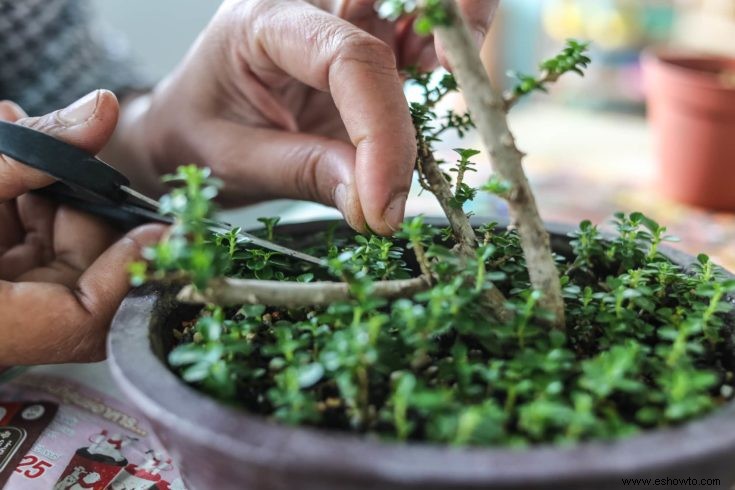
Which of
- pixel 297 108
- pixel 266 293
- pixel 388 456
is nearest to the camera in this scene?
pixel 388 456

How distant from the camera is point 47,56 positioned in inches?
46.8

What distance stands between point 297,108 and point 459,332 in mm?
599

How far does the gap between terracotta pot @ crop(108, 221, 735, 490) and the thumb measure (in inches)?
11.1

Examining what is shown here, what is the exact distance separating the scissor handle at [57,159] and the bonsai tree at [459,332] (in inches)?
4.6

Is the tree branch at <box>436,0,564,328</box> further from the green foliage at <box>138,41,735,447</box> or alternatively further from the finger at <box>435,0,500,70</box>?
the finger at <box>435,0,500,70</box>

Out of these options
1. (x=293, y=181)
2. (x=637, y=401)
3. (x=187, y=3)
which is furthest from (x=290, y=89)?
(x=187, y=3)

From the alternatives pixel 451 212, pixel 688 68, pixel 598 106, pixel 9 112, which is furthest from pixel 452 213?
pixel 598 106

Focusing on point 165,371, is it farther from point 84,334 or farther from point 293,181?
point 293,181

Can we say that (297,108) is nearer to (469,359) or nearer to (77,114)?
(77,114)

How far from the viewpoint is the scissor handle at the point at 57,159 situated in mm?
589

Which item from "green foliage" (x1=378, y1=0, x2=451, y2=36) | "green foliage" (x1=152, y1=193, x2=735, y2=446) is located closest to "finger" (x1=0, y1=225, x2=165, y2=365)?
"green foliage" (x1=152, y1=193, x2=735, y2=446)

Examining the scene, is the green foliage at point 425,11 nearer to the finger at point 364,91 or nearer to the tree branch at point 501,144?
the tree branch at point 501,144

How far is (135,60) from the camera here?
4.61 feet

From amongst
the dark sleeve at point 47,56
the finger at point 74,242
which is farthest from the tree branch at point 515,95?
the dark sleeve at point 47,56
